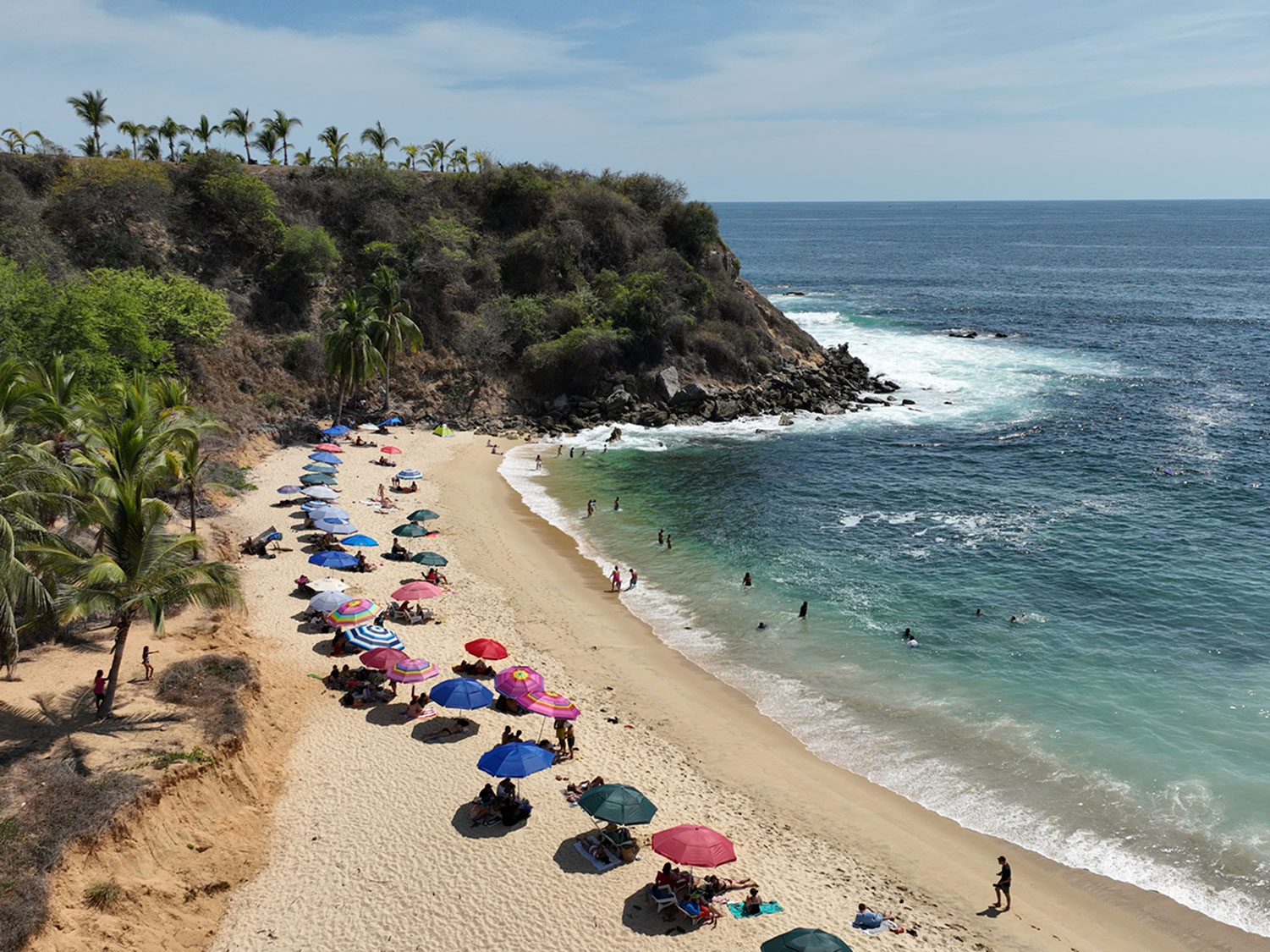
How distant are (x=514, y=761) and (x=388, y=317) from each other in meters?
42.1

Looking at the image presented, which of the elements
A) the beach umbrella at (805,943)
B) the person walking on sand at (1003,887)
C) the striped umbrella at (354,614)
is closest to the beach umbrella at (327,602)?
the striped umbrella at (354,614)

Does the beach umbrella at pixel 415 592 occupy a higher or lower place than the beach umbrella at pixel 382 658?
higher

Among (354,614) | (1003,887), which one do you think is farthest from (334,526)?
(1003,887)

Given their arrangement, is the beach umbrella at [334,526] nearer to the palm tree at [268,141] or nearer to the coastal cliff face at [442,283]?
the coastal cliff face at [442,283]

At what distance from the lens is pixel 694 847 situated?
1722 centimetres

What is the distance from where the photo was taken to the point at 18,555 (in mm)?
17750

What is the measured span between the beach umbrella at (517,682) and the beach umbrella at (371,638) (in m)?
4.36

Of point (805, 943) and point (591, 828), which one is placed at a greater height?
point (805, 943)

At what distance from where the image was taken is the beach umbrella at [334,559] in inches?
1232

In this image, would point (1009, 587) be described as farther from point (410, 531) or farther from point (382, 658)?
point (410, 531)

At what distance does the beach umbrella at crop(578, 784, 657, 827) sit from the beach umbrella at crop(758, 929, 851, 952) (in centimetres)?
360

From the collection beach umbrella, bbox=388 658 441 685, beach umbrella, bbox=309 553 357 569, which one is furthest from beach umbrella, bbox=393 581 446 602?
beach umbrella, bbox=388 658 441 685

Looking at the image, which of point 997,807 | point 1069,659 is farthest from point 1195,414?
point 997,807

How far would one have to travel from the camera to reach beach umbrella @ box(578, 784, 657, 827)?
58.7 ft
